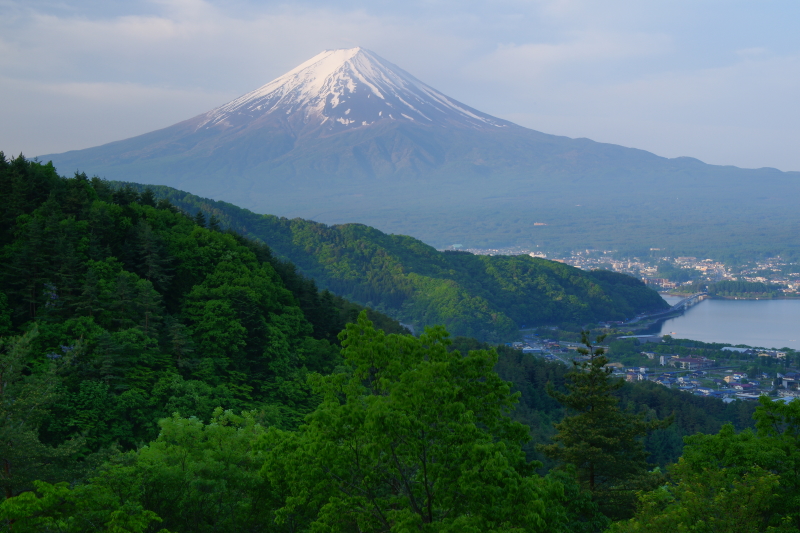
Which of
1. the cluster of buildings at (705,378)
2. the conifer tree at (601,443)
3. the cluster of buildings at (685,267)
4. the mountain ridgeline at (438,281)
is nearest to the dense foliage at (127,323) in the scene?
the conifer tree at (601,443)

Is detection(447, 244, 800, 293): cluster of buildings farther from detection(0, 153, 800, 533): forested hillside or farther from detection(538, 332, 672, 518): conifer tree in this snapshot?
detection(538, 332, 672, 518): conifer tree

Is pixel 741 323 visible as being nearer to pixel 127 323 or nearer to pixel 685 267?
pixel 685 267

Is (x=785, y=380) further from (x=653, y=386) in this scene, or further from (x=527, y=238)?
(x=527, y=238)

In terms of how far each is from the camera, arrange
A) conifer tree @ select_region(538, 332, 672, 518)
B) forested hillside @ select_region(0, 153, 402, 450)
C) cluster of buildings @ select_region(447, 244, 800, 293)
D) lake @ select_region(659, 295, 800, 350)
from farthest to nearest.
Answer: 1. cluster of buildings @ select_region(447, 244, 800, 293)
2. lake @ select_region(659, 295, 800, 350)
3. forested hillside @ select_region(0, 153, 402, 450)
4. conifer tree @ select_region(538, 332, 672, 518)

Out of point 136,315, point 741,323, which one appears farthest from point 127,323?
point 741,323

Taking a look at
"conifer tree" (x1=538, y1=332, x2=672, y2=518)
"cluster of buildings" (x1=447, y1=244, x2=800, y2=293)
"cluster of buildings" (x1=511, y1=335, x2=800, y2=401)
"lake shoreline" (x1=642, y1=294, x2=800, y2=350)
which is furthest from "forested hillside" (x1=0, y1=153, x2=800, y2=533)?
"cluster of buildings" (x1=447, y1=244, x2=800, y2=293)
